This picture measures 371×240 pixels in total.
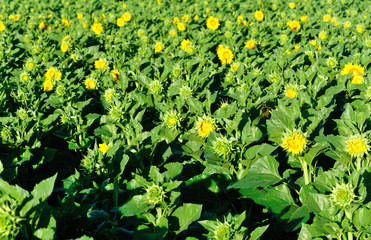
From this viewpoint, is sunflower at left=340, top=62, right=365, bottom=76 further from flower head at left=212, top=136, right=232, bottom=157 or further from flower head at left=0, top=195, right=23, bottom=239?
flower head at left=0, top=195, right=23, bottom=239

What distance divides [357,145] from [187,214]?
3.36 feet

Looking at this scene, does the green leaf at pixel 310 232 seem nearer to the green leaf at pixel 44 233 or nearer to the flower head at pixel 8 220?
the green leaf at pixel 44 233

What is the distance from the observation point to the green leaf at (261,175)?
6.42ft

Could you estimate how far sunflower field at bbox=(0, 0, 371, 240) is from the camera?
1.68 meters

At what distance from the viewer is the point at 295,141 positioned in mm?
1951

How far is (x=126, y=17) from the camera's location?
6477mm

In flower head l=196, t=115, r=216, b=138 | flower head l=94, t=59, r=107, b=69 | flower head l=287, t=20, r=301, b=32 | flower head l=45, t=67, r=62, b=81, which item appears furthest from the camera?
flower head l=287, t=20, r=301, b=32

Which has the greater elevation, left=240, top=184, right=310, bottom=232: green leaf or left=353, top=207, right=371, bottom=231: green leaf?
left=353, top=207, right=371, bottom=231: green leaf

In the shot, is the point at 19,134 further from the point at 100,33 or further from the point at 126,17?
the point at 126,17

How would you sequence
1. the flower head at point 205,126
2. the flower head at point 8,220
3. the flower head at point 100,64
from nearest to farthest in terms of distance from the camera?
the flower head at point 8,220, the flower head at point 205,126, the flower head at point 100,64

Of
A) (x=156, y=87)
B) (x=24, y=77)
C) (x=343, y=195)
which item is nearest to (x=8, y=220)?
(x=343, y=195)

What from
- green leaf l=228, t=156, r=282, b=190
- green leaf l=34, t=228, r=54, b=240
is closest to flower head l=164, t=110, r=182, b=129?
green leaf l=228, t=156, r=282, b=190

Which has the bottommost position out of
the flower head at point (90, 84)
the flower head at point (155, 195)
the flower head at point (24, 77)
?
the flower head at point (155, 195)

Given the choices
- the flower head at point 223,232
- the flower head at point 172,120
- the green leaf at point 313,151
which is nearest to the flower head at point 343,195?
the green leaf at point 313,151
